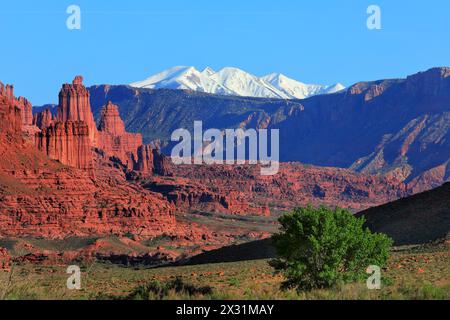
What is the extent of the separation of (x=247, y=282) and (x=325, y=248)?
285 inches

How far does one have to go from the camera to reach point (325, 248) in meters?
40.2

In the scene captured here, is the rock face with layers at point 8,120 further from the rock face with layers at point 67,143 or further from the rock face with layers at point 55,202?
the rock face with layers at point 67,143

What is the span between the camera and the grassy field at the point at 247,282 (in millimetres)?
27562

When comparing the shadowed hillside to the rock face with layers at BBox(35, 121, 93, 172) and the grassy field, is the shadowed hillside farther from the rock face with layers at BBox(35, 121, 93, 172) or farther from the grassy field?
the rock face with layers at BBox(35, 121, 93, 172)

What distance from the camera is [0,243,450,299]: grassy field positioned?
27562 mm

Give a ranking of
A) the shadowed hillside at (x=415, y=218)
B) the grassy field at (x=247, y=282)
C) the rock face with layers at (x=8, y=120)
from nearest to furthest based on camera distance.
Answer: the grassy field at (x=247, y=282) < the shadowed hillside at (x=415, y=218) < the rock face with layers at (x=8, y=120)

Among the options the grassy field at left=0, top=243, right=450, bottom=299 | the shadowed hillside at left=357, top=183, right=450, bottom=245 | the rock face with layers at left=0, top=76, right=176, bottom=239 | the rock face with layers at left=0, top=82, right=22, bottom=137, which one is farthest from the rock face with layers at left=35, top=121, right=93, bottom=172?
the grassy field at left=0, top=243, right=450, bottom=299

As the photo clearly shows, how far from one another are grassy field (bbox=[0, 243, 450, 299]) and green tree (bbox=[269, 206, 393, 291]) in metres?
1.28

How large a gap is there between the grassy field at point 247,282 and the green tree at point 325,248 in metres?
1.28

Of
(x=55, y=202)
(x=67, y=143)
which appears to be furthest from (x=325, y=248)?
(x=67, y=143)
